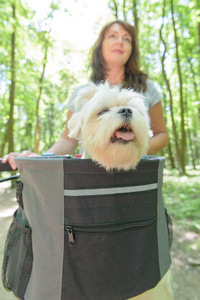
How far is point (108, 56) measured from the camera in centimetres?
209

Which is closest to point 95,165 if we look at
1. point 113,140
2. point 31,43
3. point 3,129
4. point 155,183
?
point 113,140

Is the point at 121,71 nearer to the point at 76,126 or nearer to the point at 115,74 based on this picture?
the point at 115,74

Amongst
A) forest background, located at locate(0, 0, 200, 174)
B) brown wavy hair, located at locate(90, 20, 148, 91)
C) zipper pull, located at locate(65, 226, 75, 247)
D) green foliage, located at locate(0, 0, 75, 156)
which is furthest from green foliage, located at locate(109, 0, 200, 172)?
zipper pull, located at locate(65, 226, 75, 247)

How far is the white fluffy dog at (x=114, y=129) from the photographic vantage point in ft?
3.67

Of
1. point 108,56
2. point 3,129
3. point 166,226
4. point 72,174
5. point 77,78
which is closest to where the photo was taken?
point 72,174

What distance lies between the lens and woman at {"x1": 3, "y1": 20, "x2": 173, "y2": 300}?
5.94 feet

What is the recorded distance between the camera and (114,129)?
1149 millimetres

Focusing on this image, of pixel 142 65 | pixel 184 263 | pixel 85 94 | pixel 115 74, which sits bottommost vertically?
pixel 184 263

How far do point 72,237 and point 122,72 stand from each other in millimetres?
1838

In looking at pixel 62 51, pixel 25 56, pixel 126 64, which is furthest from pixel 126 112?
pixel 62 51

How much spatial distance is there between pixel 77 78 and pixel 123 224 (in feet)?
44.7

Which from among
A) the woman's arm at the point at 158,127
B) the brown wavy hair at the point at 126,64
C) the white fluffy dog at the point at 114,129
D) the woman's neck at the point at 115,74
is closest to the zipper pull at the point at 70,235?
the white fluffy dog at the point at 114,129

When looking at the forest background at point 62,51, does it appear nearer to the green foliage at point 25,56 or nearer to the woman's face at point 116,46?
the green foliage at point 25,56

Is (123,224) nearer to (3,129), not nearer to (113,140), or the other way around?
(113,140)
